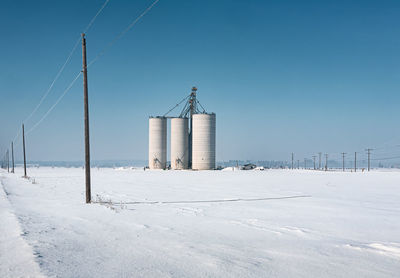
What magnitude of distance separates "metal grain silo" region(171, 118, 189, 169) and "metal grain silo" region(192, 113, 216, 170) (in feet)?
12.9

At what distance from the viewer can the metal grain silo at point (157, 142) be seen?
211ft

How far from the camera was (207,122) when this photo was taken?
58.8 m

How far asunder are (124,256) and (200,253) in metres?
1.44

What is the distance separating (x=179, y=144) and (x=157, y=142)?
4.53 m

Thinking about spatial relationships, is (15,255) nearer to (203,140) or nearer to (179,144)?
(203,140)

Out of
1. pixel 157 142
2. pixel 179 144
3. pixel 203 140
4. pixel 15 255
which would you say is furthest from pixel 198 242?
pixel 157 142

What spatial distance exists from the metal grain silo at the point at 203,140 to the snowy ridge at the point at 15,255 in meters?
50.0

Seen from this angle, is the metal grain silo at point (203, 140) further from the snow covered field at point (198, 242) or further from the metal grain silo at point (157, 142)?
the snow covered field at point (198, 242)

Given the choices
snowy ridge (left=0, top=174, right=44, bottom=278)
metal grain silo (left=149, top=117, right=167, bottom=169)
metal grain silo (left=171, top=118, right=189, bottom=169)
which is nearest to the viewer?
snowy ridge (left=0, top=174, right=44, bottom=278)

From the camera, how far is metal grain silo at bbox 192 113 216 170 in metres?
58.6

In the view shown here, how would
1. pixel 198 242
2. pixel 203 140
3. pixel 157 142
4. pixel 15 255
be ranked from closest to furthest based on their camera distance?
pixel 15 255 < pixel 198 242 < pixel 203 140 < pixel 157 142

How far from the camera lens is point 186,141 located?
63750 mm

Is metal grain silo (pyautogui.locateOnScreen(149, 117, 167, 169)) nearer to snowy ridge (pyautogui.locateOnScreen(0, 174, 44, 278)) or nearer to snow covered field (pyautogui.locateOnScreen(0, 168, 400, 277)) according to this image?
snow covered field (pyautogui.locateOnScreen(0, 168, 400, 277))

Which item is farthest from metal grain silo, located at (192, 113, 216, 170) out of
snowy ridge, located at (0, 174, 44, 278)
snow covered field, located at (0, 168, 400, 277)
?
snowy ridge, located at (0, 174, 44, 278)
